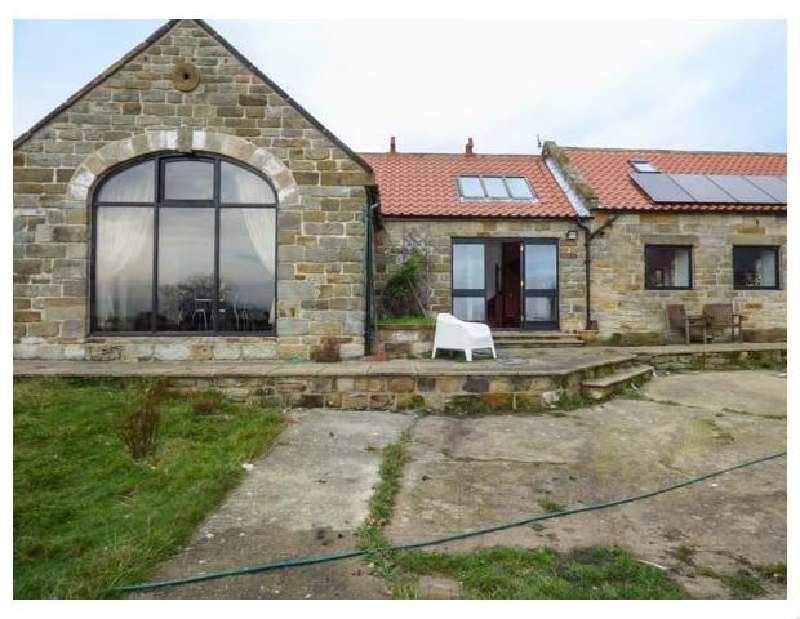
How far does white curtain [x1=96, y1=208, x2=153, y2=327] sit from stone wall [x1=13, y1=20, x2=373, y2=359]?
0.23 metres

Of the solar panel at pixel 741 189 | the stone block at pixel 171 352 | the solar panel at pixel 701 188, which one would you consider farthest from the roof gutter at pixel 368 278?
the solar panel at pixel 741 189

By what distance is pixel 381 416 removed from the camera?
6.46 m

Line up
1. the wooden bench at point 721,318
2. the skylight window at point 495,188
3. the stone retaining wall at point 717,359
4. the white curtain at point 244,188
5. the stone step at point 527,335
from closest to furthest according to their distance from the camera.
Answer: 1. the white curtain at point 244,188
2. the stone retaining wall at point 717,359
3. the stone step at point 527,335
4. the wooden bench at point 721,318
5. the skylight window at point 495,188

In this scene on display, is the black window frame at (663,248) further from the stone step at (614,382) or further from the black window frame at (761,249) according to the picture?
the stone step at (614,382)

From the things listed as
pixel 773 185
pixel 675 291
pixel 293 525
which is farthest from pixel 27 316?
pixel 773 185

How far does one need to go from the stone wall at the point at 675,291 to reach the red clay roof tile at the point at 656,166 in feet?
0.88

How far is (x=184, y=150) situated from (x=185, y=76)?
1.24 metres

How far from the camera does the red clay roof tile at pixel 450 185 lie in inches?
496

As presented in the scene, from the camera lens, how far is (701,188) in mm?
13594

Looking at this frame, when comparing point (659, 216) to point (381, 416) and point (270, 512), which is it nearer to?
point (381, 416)

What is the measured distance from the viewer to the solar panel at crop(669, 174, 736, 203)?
13.1 metres

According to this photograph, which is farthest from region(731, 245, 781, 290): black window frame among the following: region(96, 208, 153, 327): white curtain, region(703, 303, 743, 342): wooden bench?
region(96, 208, 153, 327): white curtain

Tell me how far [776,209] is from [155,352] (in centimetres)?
1537
